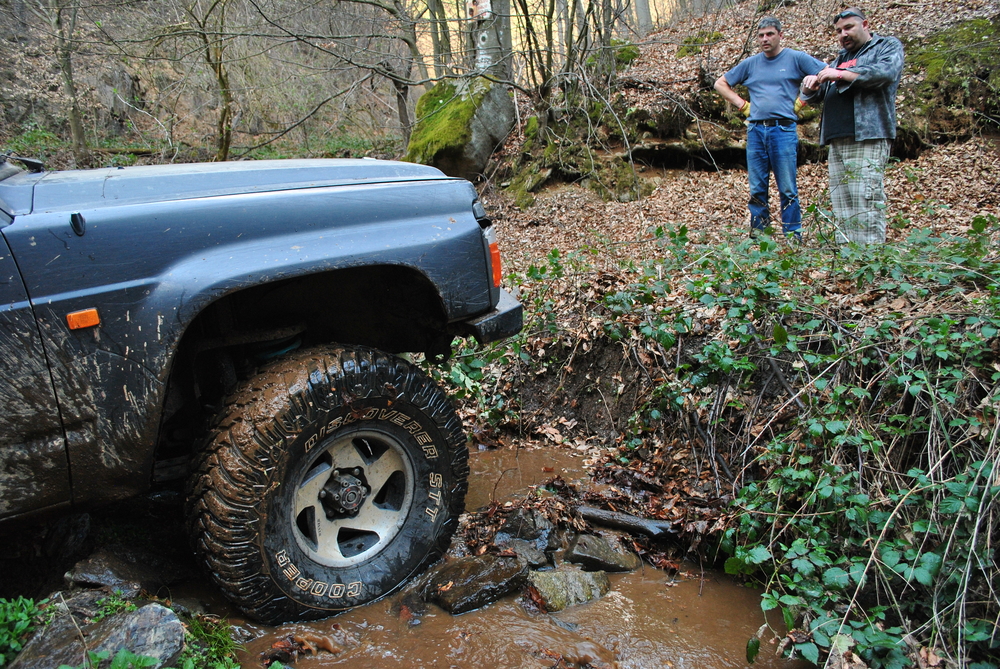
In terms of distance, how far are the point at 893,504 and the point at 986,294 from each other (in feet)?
4.09

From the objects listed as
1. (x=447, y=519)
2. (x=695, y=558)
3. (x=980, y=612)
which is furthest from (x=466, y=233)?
(x=980, y=612)

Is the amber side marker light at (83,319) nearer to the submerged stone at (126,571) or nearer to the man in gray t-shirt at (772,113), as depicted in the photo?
the submerged stone at (126,571)

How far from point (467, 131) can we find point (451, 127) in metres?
0.29

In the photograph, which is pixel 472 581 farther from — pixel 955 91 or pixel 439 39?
pixel 439 39

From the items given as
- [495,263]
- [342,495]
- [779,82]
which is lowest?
[342,495]

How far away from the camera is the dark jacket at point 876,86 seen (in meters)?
4.80

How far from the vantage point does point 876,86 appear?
4883 mm

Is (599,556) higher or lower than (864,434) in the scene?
lower

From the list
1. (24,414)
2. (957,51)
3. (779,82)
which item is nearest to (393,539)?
(24,414)

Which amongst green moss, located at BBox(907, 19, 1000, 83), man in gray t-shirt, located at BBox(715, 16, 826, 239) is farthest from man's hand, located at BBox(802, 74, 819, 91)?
green moss, located at BBox(907, 19, 1000, 83)

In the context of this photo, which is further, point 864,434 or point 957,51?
point 957,51

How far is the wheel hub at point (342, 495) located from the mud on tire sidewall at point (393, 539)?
0.19 m

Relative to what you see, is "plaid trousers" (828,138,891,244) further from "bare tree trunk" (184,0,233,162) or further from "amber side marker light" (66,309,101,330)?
"bare tree trunk" (184,0,233,162)

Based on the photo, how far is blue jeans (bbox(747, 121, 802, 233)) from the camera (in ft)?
18.3
